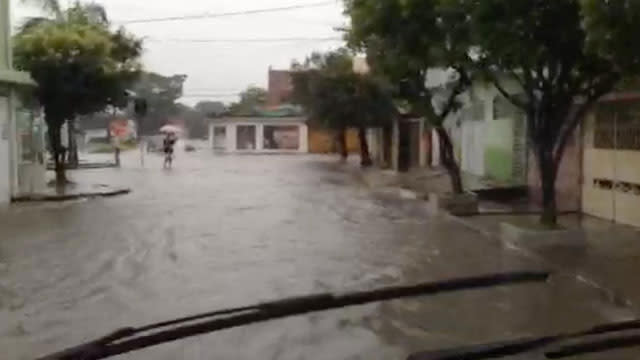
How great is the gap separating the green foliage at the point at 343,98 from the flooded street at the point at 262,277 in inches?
839

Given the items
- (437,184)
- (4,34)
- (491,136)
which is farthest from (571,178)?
(4,34)

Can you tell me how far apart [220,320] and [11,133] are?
Answer: 2327 cm

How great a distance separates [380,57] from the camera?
20.2m

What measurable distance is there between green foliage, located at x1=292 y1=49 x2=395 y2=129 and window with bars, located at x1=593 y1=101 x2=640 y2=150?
23.9m

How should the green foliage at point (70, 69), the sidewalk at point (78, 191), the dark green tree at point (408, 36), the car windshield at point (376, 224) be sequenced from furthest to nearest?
the green foliage at point (70, 69), the sidewalk at point (78, 191), the dark green tree at point (408, 36), the car windshield at point (376, 224)

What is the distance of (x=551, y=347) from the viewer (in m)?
3.47

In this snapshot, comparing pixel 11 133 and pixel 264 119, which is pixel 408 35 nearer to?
pixel 11 133

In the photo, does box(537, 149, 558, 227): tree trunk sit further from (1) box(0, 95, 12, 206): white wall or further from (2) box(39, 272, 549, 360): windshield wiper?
(1) box(0, 95, 12, 206): white wall

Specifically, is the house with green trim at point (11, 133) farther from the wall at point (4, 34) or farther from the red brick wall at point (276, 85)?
the red brick wall at point (276, 85)

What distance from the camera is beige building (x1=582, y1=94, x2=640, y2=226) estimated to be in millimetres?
17812

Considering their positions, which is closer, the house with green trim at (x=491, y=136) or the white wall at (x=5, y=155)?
the white wall at (x=5, y=155)

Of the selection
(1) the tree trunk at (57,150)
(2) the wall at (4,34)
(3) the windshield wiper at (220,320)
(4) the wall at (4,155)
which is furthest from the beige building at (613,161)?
(1) the tree trunk at (57,150)

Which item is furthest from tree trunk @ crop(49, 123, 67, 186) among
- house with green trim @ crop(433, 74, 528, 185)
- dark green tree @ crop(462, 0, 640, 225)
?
dark green tree @ crop(462, 0, 640, 225)

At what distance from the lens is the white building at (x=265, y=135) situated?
270 feet
